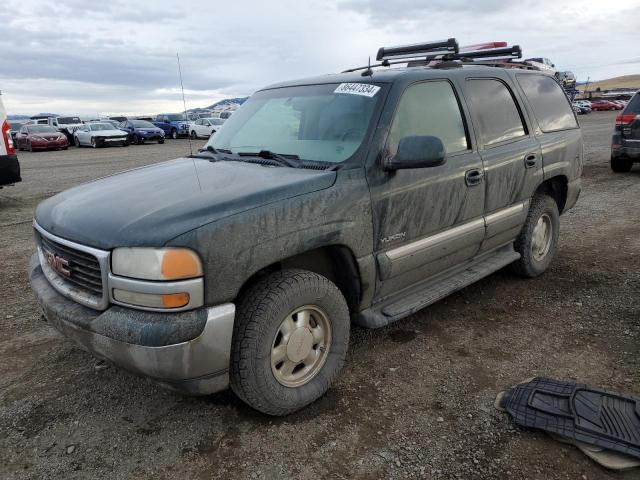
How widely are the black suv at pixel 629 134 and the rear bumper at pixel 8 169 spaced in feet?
35.7

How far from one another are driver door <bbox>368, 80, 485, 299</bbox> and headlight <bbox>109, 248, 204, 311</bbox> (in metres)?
1.15

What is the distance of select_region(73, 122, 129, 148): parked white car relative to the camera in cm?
2525

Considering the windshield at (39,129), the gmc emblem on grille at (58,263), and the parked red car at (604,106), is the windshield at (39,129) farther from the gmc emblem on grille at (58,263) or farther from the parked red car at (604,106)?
the parked red car at (604,106)

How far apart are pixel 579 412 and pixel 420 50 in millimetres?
3525

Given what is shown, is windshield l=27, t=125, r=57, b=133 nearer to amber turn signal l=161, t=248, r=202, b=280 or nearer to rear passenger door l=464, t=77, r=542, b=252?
rear passenger door l=464, t=77, r=542, b=252

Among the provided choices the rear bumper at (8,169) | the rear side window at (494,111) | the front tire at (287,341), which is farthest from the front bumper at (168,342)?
the rear bumper at (8,169)

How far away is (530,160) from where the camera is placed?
161 inches

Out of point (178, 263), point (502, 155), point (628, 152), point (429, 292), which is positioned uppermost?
Result: point (502, 155)

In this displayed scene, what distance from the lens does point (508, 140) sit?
3943 mm

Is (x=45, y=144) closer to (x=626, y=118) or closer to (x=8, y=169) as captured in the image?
(x=8, y=169)

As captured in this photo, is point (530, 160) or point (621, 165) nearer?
point (530, 160)

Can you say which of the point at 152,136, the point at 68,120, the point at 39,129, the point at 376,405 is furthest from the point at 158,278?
the point at 68,120

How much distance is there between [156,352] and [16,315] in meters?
2.59

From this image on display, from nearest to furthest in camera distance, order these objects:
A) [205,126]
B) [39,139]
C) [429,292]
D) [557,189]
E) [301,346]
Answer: [301,346]
[429,292]
[557,189]
[39,139]
[205,126]
